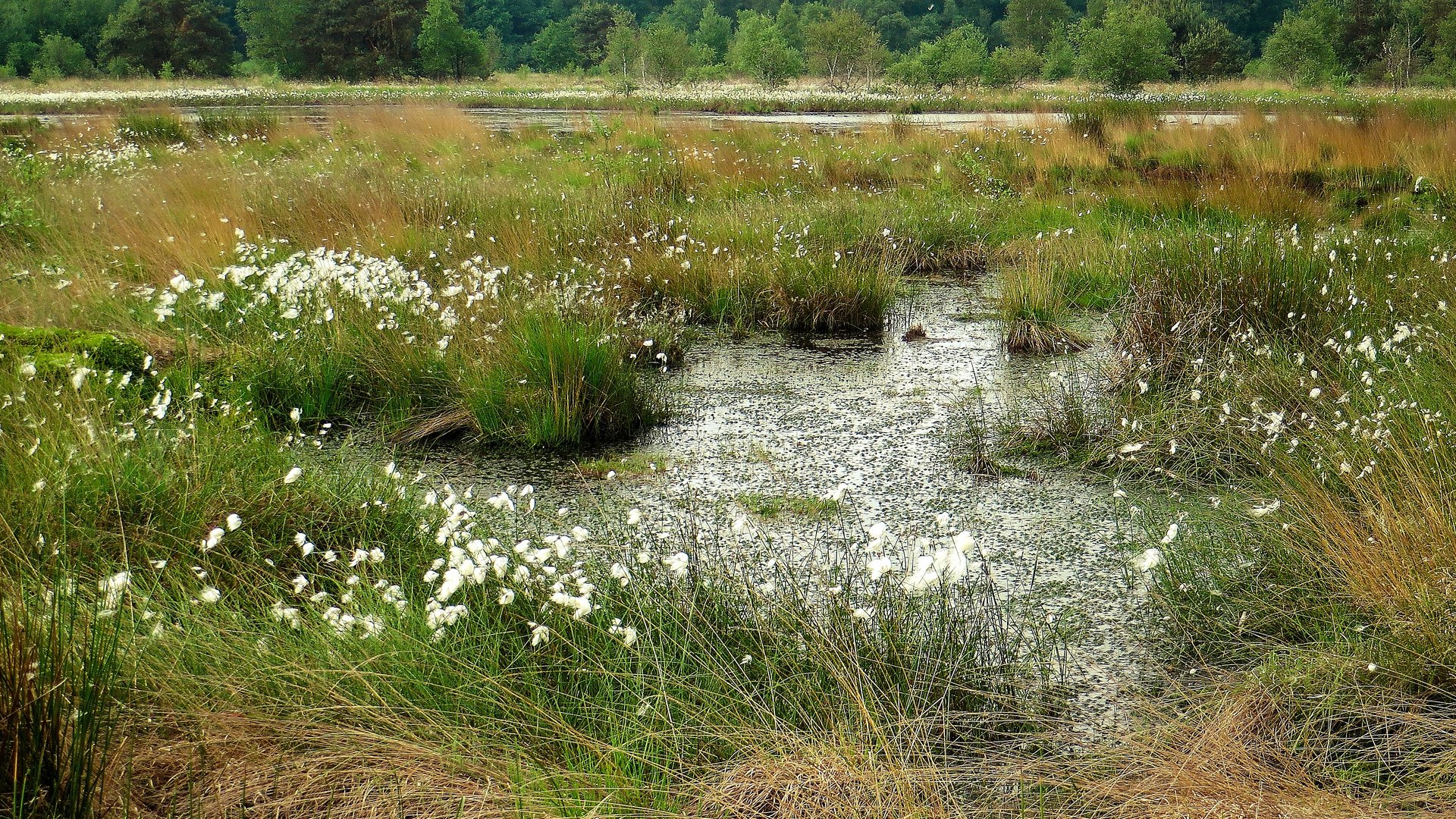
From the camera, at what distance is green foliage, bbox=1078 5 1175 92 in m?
28.3

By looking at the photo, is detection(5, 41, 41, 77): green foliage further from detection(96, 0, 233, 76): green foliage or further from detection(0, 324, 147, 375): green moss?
detection(0, 324, 147, 375): green moss

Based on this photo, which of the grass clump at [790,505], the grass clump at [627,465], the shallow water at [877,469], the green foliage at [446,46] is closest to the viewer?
the shallow water at [877,469]

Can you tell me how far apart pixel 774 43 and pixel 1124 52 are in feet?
45.2

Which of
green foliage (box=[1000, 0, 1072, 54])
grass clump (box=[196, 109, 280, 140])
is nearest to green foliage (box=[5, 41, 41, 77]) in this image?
grass clump (box=[196, 109, 280, 140])

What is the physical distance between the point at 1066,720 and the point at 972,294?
5.57 metres

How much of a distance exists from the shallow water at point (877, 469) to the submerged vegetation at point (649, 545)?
0.08 m

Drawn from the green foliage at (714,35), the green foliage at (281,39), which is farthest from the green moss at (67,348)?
the green foliage at (714,35)

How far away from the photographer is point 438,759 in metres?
2.14

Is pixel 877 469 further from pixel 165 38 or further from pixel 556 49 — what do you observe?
pixel 556 49

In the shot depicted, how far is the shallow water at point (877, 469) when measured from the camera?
10.9ft

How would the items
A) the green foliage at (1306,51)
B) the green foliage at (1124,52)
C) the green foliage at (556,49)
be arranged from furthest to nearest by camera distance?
1. the green foliage at (556,49)
2. the green foliage at (1306,51)
3. the green foliage at (1124,52)

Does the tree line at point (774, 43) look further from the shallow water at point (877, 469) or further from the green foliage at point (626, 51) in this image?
the shallow water at point (877, 469)

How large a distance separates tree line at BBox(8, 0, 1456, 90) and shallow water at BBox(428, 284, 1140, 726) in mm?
25774

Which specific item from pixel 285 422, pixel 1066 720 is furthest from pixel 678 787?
pixel 285 422
